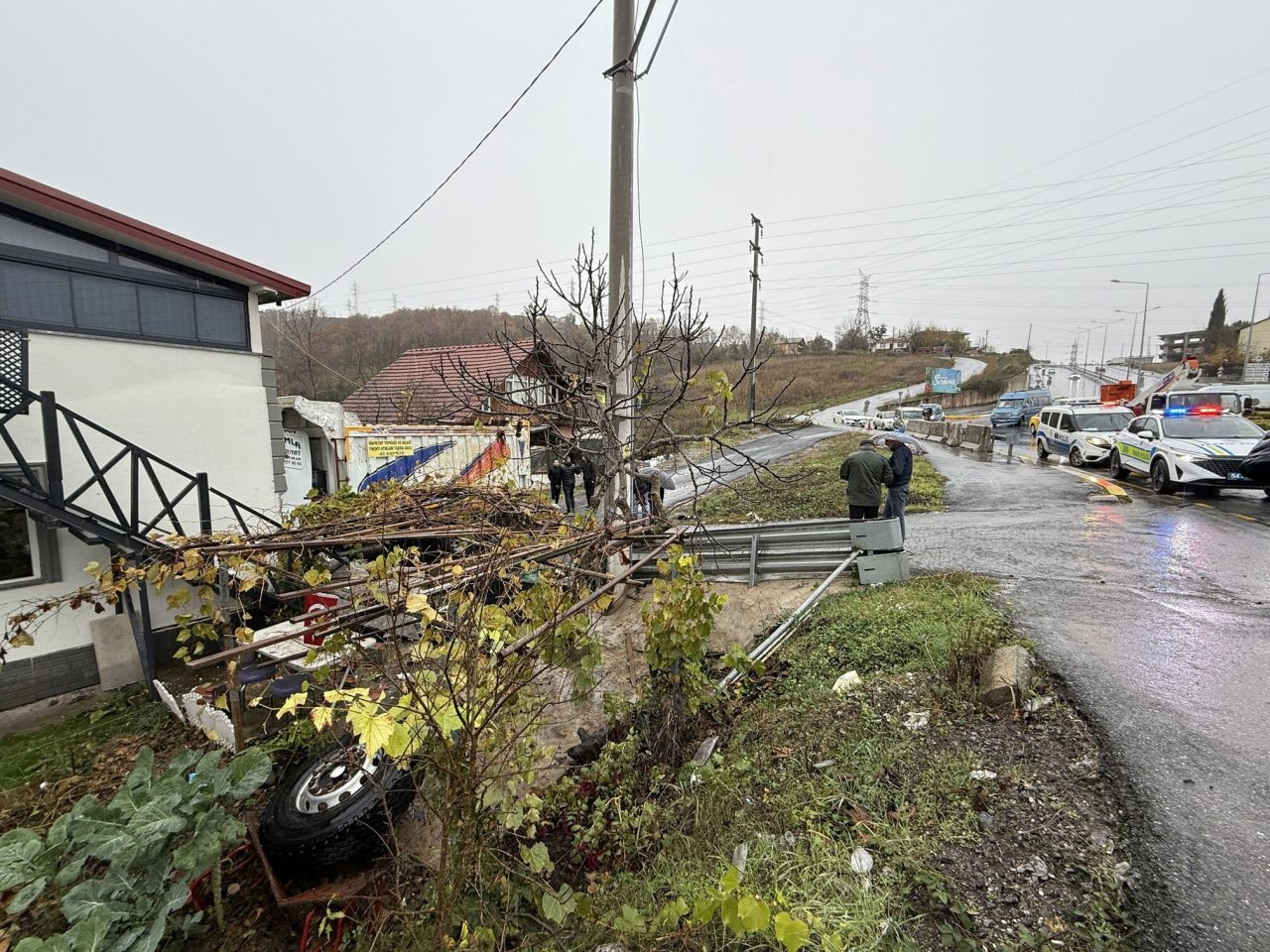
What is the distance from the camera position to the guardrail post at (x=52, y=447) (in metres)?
5.40

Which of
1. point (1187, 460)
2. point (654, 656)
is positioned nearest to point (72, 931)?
point (654, 656)

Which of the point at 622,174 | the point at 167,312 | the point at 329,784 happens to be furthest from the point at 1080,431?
the point at 167,312

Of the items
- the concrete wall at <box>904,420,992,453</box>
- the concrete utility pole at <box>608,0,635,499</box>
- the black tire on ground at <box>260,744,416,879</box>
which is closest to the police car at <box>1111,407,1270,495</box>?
the concrete wall at <box>904,420,992,453</box>

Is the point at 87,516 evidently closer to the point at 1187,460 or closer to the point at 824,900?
the point at 824,900

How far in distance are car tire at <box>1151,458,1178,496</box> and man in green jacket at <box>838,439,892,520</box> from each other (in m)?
7.36

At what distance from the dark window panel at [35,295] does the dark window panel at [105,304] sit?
0.10 meters

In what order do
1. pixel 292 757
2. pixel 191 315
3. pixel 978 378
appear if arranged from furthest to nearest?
pixel 978 378 < pixel 191 315 < pixel 292 757

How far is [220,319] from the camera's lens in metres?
7.62

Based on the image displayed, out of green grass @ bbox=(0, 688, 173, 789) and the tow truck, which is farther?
the tow truck

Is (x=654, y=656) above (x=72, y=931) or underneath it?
above

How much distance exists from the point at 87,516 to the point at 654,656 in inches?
251

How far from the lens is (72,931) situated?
228 cm

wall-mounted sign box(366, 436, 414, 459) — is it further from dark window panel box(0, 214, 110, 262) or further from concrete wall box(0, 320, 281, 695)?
dark window panel box(0, 214, 110, 262)

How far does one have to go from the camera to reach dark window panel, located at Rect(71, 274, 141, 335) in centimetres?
640
